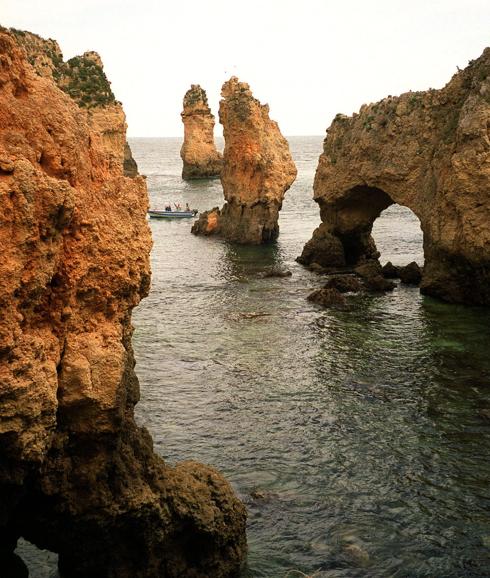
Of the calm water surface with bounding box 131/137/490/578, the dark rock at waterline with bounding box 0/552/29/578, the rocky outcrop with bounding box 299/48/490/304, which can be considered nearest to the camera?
the dark rock at waterline with bounding box 0/552/29/578

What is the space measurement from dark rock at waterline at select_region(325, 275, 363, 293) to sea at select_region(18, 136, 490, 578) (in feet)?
4.02

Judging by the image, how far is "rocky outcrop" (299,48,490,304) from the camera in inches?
1259

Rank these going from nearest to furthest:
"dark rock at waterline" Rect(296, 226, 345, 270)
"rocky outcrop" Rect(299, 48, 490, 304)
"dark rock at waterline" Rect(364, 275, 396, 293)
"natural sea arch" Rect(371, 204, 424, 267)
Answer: "rocky outcrop" Rect(299, 48, 490, 304) → "dark rock at waterline" Rect(364, 275, 396, 293) → "dark rock at waterline" Rect(296, 226, 345, 270) → "natural sea arch" Rect(371, 204, 424, 267)

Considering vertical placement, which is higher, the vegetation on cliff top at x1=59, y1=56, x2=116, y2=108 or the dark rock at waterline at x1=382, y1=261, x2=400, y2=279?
the vegetation on cliff top at x1=59, y1=56, x2=116, y2=108

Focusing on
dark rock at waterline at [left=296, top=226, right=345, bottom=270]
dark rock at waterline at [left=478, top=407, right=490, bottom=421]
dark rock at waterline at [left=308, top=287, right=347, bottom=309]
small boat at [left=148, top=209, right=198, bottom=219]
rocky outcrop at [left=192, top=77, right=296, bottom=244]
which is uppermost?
rocky outcrop at [left=192, top=77, right=296, bottom=244]

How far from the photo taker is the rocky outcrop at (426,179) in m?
32.0

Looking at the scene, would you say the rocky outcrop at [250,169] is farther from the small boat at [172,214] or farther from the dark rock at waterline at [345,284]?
the dark rock at waterline at [345,284]

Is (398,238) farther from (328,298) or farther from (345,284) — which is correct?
(328,298)

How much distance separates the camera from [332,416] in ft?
72.0

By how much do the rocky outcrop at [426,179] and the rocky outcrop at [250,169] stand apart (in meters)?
10.5

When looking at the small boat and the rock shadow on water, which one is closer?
the rock shadow on water

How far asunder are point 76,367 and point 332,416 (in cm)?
1289

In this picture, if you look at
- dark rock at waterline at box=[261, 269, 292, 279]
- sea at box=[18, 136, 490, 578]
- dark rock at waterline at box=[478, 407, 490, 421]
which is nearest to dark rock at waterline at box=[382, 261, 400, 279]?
sea at box=[18, 136, 490, 578]

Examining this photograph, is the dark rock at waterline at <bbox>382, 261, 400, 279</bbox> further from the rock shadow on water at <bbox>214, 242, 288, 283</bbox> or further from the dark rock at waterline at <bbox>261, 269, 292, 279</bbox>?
the rock shadow on water at <bbox>214, 242, 288, 283</bbox>
